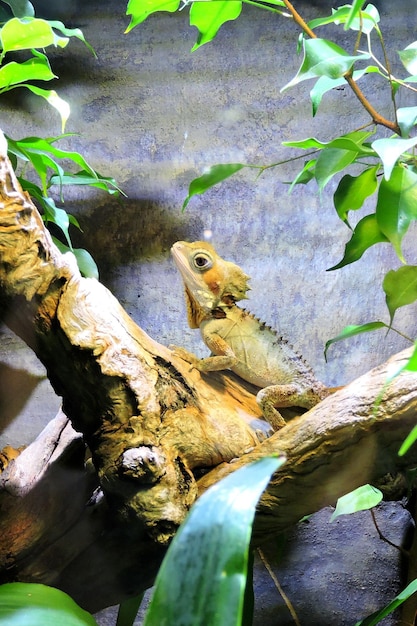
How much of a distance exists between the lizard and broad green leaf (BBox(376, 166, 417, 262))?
659 millimetres

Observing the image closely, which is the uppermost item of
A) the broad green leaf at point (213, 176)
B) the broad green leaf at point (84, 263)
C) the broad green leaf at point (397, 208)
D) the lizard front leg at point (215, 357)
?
the broad green leaf at point (213, 176)

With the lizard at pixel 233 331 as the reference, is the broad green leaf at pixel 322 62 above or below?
above

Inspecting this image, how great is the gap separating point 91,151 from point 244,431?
148 cm

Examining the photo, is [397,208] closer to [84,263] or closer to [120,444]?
[120,444]

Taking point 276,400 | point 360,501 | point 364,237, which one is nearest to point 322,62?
point 364,237

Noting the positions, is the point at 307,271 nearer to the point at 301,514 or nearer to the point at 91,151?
the point at 91,151

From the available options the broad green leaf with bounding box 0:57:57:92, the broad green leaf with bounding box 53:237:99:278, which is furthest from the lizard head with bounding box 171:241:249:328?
the broad green leaf with bounding box 0:57:57:92

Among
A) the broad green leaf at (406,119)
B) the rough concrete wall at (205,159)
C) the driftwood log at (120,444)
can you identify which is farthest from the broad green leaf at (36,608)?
the rough concrete wall at (205,159)

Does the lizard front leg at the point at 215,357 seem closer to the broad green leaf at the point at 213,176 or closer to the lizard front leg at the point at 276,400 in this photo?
the lizard front leg at the point at 276,400

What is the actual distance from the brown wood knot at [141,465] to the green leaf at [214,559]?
1.88 feet

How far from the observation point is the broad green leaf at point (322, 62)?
3.79 ft

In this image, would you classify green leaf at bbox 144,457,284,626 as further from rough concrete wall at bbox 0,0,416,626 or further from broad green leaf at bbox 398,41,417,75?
→ rough concrete wall at bbox 0,0,416,626

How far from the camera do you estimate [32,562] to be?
137cm

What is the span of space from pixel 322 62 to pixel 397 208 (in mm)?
341
